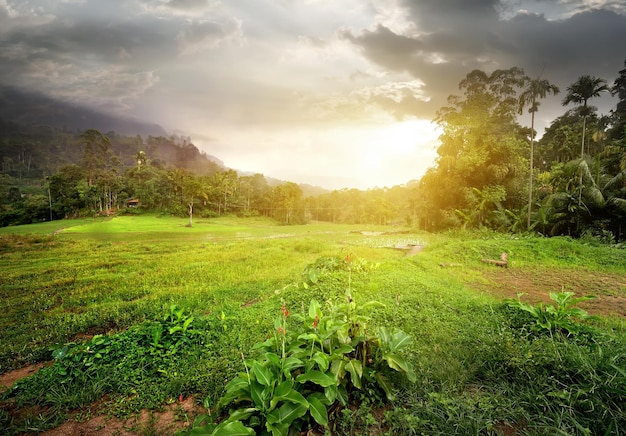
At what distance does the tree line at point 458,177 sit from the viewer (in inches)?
344

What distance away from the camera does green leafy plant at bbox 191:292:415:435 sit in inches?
65.1

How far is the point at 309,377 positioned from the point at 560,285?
7590 millimetres

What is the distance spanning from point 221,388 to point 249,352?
61cm

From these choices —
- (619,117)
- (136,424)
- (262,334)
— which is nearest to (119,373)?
(136,424)

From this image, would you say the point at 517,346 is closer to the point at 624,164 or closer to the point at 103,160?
the point at 103,160

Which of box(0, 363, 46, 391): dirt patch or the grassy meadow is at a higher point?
the grassy meadow

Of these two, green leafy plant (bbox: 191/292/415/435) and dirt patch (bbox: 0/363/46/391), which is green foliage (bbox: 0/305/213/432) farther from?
green leafy plant (bbox: 191/292/415/435)

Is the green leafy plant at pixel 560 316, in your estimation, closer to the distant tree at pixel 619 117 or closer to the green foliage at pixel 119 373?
the green foliage at pixel 119 373

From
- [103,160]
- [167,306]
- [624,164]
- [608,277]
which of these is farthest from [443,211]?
[103,160]

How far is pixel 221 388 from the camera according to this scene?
8.26 ft

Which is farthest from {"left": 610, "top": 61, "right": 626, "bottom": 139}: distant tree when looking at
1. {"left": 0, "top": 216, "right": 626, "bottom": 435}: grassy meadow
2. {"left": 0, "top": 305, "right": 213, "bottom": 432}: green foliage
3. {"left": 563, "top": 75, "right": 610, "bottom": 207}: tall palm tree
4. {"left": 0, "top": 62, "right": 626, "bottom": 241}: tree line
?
{"left": 0, "top": 305, "right": 213, "bottom": 432}: green foliage

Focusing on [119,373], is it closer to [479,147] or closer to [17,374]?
[17,374]

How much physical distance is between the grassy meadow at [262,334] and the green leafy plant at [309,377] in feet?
0.61

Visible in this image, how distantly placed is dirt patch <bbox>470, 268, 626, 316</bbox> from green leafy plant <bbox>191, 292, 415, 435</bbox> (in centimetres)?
489
